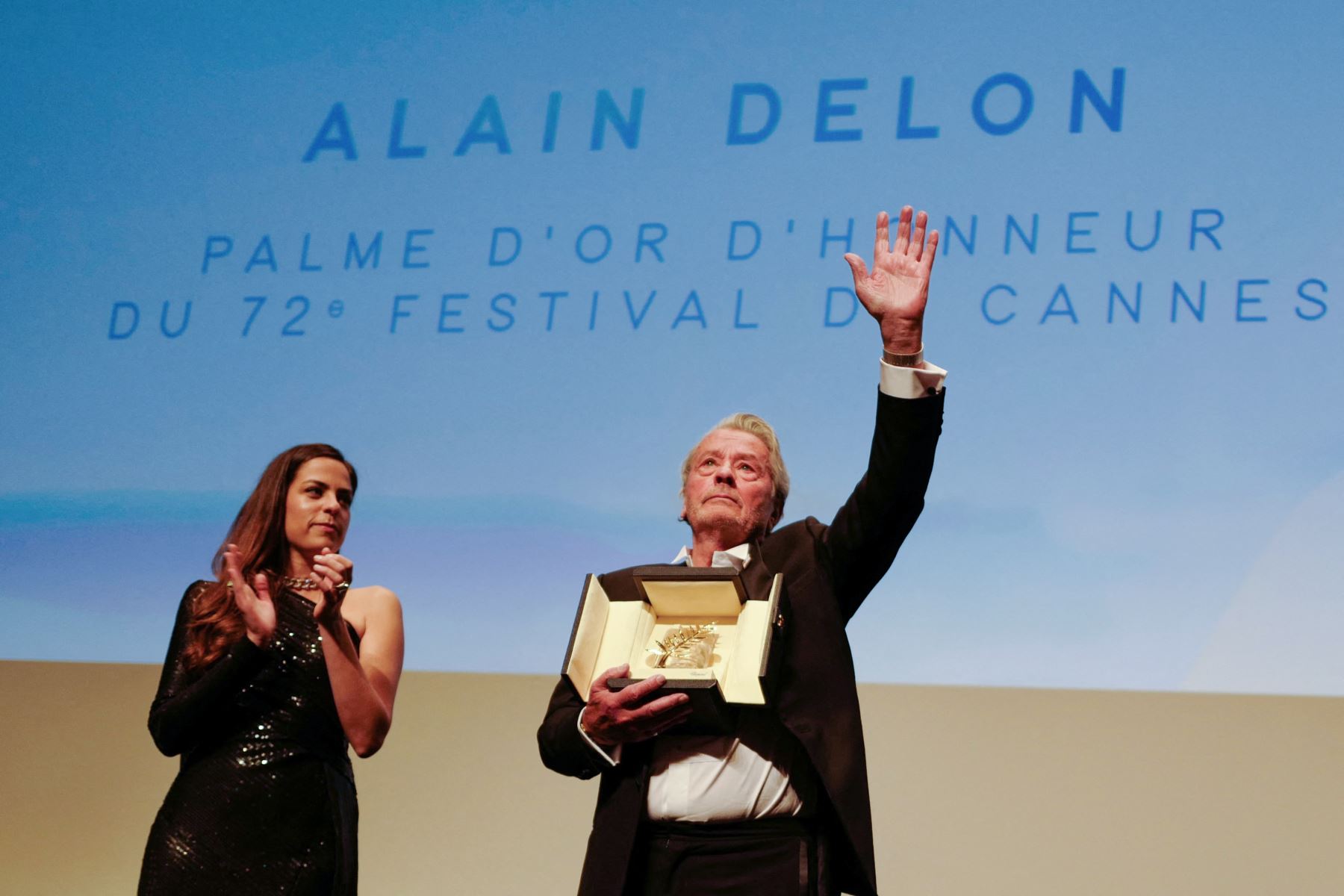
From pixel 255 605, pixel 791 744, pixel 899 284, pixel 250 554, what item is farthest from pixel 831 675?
pixel 250 554

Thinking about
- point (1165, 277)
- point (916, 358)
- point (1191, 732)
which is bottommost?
point (1191, 732)

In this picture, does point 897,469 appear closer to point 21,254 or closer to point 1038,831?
point 1038,831

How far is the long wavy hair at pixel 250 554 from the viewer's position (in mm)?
2309

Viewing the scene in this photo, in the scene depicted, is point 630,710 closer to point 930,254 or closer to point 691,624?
point 691,624

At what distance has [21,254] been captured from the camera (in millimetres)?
4176

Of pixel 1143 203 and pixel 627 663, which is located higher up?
pixel 1143 203

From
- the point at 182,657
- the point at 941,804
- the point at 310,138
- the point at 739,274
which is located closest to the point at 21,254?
the point at 310,138

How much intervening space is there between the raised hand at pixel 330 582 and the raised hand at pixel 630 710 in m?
0.39

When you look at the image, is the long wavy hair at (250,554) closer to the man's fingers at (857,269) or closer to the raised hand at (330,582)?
the raised hand at (330,582)

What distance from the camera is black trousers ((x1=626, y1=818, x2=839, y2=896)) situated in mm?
1865

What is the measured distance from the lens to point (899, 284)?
2002 millimetres

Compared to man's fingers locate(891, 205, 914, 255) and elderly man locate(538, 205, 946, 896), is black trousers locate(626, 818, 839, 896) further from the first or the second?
man's fingers locate(891, 205, 914, 255)

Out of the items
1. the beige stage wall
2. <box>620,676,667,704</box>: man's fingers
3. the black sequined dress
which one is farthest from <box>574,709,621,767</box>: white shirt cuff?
the beige stage wall

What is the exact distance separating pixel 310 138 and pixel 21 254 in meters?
0.89
